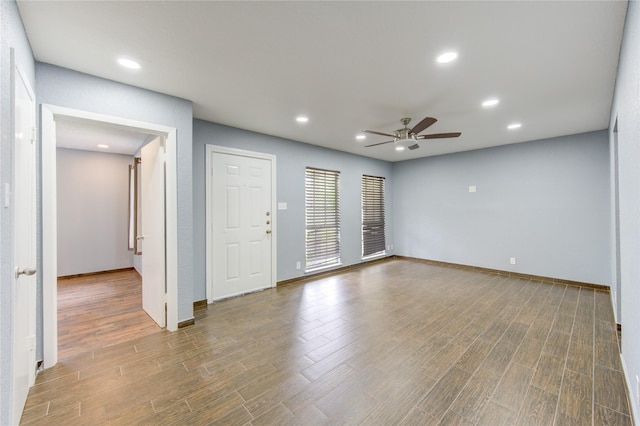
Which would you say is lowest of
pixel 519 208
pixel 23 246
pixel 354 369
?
pixel 354 369

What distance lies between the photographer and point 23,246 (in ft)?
6.16

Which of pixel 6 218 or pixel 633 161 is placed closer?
pixel 6 218

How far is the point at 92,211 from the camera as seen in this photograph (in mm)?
5520

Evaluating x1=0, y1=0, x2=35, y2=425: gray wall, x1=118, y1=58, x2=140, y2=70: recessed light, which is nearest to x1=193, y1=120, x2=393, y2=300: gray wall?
x1=118, y1=58, x2=140, y2=70: recessed light

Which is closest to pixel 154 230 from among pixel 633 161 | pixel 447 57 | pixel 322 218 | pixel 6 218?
pixel 6 218

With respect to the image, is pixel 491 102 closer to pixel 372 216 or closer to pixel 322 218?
pixel 322 218

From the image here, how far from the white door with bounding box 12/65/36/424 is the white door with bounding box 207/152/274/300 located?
6.12 feet

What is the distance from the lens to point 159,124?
2861 millimetres

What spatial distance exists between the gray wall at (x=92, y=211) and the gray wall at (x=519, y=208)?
21.5 ft

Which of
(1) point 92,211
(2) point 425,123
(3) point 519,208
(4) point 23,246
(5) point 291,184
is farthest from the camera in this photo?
(1) point 92,211

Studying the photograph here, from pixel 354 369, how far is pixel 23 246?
259cm

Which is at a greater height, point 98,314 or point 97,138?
point 97,138

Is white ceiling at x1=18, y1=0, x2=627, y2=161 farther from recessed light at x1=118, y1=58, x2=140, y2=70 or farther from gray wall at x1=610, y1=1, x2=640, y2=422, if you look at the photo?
gray wall at x1=610, y1=1, x2=640, y2=422

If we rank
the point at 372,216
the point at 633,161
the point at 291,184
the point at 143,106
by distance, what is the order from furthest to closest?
the point at 372,216 → the point at 291,184 → the point at 143,106 → the point at 633,161
